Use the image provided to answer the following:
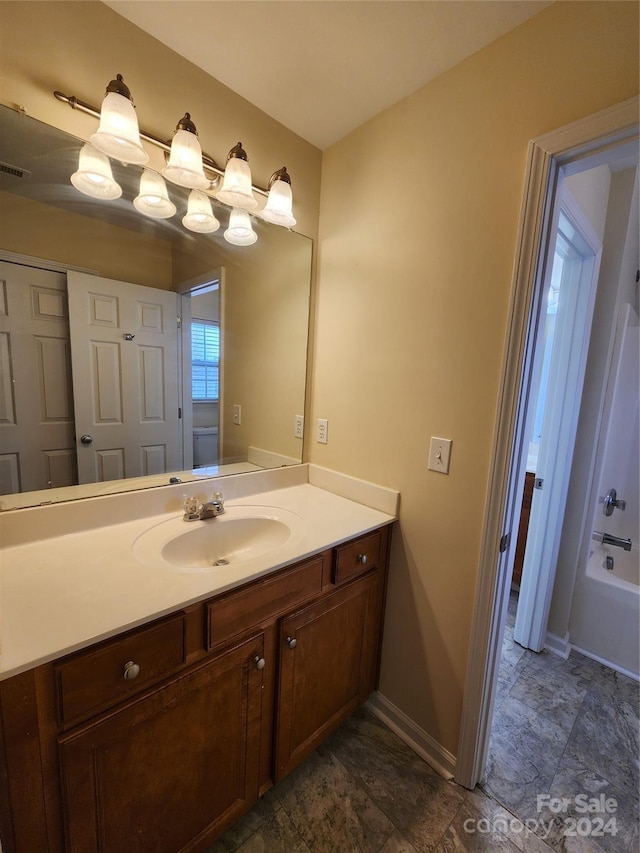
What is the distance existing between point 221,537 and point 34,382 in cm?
74

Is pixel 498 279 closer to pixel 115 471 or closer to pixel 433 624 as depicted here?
pixel 433 624

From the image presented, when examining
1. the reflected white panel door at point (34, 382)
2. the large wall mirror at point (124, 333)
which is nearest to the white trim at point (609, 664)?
the large wall mirror at point (124, 333)

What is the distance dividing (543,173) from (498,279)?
0.27m

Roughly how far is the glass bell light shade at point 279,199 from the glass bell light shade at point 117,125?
47cm

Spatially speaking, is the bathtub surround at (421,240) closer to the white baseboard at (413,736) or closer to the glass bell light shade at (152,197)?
the white baseboard at (413,736)

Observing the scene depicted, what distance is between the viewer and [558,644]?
5.99 feet

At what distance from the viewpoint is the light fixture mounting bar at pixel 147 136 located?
92 centimetres

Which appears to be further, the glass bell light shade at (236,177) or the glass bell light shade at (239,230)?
the glass bell light shade at (239,230)

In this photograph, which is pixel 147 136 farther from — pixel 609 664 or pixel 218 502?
pixel 609 664

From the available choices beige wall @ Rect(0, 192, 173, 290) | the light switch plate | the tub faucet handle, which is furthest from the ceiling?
the tub faucet handle

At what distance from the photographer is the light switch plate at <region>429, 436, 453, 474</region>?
1162 mm

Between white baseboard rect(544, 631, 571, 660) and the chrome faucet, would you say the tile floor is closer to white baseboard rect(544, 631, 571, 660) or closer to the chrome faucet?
white baseboard rect(544, 631, 571, 660)

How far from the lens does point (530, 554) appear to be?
5.87 feet

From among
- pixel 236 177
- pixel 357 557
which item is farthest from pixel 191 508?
pixel 236 177
